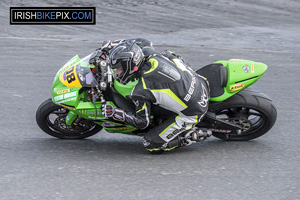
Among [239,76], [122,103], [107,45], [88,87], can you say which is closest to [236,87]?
[239,76]

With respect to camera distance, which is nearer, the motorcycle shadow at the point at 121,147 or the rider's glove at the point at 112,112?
the rider's glove at the point at 112,112

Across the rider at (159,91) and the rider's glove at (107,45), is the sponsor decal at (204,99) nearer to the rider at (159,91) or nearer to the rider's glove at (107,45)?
the rider at (159,91)

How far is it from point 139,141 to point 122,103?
2.82 ft

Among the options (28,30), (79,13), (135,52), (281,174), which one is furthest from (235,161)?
(79,13)

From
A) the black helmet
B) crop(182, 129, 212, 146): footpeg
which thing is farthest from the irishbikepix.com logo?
the black helmet

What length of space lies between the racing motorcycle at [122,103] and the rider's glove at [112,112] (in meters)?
0.13

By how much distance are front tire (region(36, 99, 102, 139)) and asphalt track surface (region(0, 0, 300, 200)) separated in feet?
0.37

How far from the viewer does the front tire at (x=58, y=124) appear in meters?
6.20

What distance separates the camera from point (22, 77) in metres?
8.95

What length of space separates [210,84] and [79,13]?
7392mm

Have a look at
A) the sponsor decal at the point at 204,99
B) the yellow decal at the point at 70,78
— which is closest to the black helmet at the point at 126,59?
the yellow decal at the point at 70,78

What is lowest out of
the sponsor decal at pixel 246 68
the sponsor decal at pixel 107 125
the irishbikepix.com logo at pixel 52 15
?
the sponsor decal at pixel 107 125

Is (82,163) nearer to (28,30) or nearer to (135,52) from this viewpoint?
(135,52)

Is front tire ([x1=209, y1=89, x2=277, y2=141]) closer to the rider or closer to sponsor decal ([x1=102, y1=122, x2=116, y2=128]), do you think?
the rider
